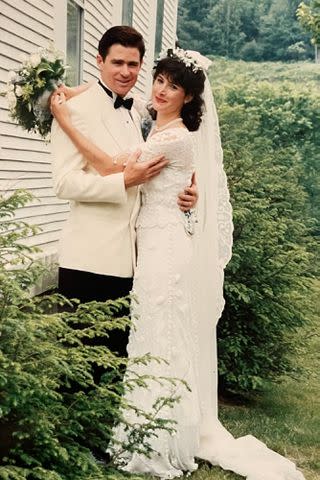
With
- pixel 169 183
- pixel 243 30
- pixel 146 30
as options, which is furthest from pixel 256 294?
pixel 243 30

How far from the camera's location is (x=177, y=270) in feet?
13.4

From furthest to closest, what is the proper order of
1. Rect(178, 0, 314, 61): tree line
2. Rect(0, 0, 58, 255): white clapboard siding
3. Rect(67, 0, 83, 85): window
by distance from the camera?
Rect(178, 0, 314, 61): tree line < Rect(67, 0, 83, 85): window < Rect(0, 0, 58, 255): white clapboard siding

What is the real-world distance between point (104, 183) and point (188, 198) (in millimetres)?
566

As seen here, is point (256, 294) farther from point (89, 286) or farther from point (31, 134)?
point (89, 286)

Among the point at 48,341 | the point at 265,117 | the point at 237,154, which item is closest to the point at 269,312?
the point at 237,154

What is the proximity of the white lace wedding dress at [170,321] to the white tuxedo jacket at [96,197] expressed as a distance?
0.37 ft

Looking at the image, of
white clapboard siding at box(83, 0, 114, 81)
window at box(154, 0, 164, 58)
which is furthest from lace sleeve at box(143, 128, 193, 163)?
window at box(154, 0, 164, 58)

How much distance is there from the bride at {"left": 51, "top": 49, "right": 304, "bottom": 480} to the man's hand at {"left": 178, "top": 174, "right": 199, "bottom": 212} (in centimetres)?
4

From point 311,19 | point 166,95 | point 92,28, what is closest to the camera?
point 166,95

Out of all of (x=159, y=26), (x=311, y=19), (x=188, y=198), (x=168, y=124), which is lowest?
(x=188, y=198)

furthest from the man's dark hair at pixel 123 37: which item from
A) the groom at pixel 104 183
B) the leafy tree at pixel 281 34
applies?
the leafy tree at pixel 281 34

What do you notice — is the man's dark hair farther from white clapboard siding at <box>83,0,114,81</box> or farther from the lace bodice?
white clapboard siding at <box>83,0,114,81</box>

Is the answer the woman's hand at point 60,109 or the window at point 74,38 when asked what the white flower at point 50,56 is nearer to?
the woman's hand at point 60,109

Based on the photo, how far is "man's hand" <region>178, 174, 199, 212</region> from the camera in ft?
13.2
